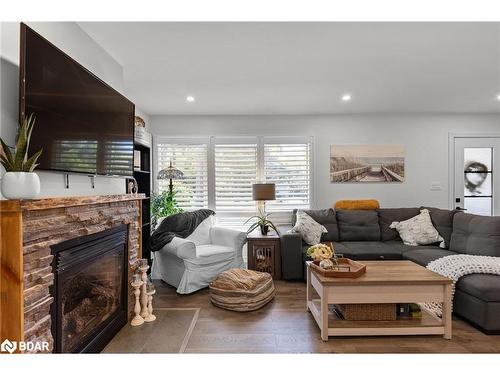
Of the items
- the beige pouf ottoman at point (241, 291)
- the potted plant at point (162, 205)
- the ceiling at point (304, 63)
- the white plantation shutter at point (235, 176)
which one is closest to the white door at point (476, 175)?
the ceiling at point (304, 63)

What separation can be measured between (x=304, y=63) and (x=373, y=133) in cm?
243

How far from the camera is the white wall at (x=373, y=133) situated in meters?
4.62

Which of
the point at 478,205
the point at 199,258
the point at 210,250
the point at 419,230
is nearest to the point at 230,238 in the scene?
the point at 210,250

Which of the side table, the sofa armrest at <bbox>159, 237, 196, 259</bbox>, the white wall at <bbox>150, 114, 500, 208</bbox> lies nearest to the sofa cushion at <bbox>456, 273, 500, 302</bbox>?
the side table

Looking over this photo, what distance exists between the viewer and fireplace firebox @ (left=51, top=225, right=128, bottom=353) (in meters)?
1.62

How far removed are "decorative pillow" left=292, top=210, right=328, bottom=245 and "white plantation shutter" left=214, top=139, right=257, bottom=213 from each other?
3.32ft

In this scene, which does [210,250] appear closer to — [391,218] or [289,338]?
[289,338]

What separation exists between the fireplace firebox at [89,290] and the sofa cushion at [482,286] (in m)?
2.94

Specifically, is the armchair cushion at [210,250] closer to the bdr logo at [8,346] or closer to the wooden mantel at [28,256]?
the wooden mantel at [28,256]

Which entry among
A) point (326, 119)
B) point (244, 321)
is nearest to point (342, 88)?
point (326, 119)

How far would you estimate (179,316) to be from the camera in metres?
2.57

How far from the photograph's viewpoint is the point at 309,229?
377 centimetres

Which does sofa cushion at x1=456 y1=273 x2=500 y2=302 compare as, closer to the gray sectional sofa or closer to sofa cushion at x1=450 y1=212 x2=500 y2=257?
the gray sectional sofa
